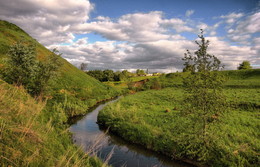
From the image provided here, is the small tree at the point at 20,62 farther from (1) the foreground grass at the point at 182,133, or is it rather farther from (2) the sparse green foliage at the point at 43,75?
(1) the foreground grass at the point at 182,133

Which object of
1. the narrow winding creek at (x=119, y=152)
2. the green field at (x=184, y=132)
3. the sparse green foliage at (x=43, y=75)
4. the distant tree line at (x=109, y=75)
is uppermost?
the distant tree line at (x=109, y=75)

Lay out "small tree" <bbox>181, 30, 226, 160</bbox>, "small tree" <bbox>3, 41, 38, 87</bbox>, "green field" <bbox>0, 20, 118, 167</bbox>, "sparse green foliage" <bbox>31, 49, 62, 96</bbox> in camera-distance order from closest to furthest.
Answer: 1. "green field" <bbox>0, 20, 118, 167</bbox>
2. "small tree" <bbox>181, 30, 226, 160</bbox>
3. "small tree" <bbox>3, 41, 38, 87</bbox>
4. "sparse green foliage" <bbox>31, 49, 62, 96</bbox>

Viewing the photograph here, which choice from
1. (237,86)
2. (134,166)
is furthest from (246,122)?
(237,86)

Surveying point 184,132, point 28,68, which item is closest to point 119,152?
point 184,132

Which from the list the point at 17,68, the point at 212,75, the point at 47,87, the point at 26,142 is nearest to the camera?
the point at 26,142

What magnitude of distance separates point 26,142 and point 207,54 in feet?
40.8

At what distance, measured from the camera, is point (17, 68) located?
959 inches

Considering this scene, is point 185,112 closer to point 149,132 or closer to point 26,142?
point 149,132

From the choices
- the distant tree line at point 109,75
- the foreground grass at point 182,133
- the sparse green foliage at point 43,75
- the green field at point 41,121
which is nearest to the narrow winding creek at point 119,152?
the foreground grass at point 182,133

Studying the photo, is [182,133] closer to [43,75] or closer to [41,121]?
[41,121]

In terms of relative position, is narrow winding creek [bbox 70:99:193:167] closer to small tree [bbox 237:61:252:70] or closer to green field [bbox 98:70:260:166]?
green field [bbox 98:70:260:166]

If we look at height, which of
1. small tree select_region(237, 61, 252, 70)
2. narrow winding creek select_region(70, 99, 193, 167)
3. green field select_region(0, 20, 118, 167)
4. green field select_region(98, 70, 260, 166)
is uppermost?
small tree select_region(237, 61, 252, 70)

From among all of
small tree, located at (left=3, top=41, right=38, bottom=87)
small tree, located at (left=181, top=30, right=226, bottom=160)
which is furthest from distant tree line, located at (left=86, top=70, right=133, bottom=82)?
small tree, located at (left=181, top=30, right=226, bottom=160)

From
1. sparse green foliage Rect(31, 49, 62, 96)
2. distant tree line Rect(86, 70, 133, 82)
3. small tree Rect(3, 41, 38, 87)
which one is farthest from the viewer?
distant tree line Rect(86, 70, 133, 82)
